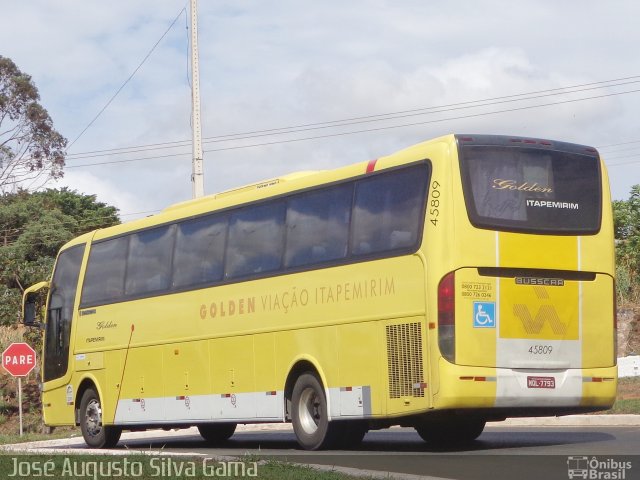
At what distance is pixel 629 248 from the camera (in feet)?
121

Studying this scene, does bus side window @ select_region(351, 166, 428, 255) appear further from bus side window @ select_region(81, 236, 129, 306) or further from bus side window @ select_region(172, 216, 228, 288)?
bus side window @ select_region(81, 236, 129, 306)

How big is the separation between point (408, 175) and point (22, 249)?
130ft

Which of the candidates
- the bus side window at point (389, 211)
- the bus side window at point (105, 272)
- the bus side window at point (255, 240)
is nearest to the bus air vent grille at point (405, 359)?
the bus side window at point (389, 211)

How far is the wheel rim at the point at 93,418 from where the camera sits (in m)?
21.5

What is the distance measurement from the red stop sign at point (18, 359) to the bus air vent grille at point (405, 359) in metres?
17.9

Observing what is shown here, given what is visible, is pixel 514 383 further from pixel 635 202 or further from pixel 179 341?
pixel 635 202

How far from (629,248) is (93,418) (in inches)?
802

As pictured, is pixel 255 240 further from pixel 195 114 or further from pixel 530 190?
pixel 195 114

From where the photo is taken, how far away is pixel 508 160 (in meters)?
15.0

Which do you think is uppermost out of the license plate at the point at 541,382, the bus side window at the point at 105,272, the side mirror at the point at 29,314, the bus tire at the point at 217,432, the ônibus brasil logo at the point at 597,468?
the bus side window at the point at 105,272

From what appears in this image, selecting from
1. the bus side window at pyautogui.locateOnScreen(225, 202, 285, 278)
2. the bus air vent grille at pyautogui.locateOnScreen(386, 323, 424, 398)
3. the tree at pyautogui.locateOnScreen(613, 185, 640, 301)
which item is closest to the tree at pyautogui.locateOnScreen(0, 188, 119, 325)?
the tree at pyautogui.locateOnScreen(613, 185, 640, 301)

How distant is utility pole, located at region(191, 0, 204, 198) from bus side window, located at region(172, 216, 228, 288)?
12.6 m

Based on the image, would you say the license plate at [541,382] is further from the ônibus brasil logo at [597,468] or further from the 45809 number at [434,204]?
the 45809 number at [434,204]

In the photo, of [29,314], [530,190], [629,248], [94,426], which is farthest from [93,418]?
[629,248]
